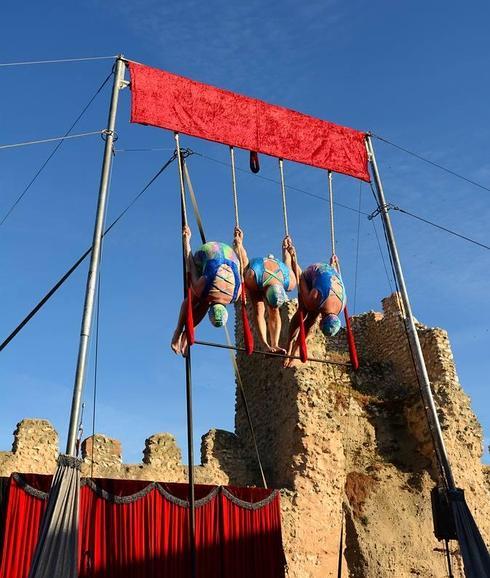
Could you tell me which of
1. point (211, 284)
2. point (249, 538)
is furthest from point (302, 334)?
point (249, 538)

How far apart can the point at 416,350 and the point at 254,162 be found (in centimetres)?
401

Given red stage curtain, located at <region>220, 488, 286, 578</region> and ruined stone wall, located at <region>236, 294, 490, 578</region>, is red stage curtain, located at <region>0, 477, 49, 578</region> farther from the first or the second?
ruined stone wall, located at <region>236, 294, 490, 578</region>

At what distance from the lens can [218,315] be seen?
898 cm

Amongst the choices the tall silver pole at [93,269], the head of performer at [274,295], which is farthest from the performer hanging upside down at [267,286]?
the tall silver pole at [93,269]

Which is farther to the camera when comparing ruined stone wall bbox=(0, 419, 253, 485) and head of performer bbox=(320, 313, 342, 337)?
ruined stone wall bbox=(0, 419, 253, 485)

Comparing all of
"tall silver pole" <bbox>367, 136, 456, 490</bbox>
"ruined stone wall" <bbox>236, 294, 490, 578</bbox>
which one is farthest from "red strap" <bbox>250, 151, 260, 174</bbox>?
"ruined stone wall" <bbox>236, 294, 490, 578</bbox>

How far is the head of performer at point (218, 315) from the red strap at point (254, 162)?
3089 millimetres

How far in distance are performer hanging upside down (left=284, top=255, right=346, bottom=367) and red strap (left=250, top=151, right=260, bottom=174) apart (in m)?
2.12

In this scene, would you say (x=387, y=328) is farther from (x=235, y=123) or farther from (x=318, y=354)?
(x=235, y=123)

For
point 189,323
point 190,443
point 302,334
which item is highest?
point 302,334

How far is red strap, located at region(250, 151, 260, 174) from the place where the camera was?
1118 cm

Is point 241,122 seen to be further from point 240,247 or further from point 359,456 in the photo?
point 359,456

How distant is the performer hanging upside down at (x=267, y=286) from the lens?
9.62m

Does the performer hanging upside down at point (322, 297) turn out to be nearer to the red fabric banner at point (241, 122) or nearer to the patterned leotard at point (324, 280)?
the patterned leotard at point (324, 280)
